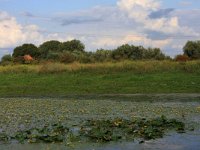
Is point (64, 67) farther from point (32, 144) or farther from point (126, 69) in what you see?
point (32, 144)

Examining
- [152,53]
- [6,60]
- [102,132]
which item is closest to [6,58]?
[6,60]

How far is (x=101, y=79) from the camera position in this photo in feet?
134

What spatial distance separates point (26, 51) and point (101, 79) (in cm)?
4692

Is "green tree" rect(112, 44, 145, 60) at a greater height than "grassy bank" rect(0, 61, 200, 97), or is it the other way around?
"green tree" rect(112, 44, 145, 60)

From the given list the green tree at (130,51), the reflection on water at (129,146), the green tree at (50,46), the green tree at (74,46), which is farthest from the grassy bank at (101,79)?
the green tree at (50,46)

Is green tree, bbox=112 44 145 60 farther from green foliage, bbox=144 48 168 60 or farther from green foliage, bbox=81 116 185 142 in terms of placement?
green foliage, bbox=81 116 185 142

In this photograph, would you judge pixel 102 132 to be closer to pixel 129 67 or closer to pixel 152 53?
pixel 129 67

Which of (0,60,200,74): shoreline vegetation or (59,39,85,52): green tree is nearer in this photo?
(0,60,200,74): shoreline vegetation

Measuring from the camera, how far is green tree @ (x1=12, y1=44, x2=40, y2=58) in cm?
8600

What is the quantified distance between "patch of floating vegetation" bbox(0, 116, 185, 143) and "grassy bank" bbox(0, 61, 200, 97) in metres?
17.7

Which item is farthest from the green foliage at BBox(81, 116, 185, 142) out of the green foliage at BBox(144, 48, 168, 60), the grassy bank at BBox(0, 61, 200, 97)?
the green foliage at BBox(144, 48, 168, 60)

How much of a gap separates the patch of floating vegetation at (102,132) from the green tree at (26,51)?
225ft

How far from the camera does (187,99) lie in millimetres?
30562

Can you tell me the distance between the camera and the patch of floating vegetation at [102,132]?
15.1m
